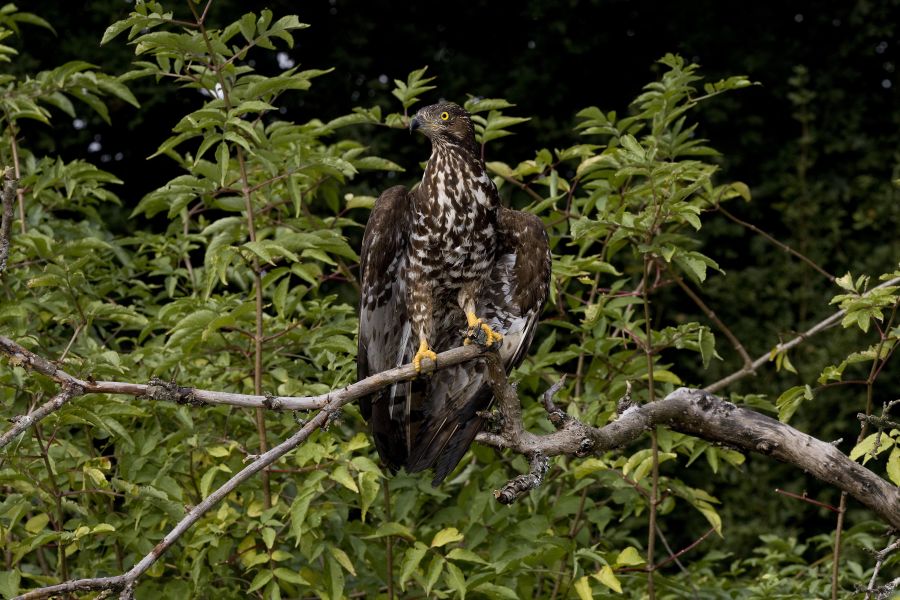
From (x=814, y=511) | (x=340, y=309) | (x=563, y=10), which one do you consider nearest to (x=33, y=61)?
(x=563, y=10)

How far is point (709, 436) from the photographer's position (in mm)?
2977

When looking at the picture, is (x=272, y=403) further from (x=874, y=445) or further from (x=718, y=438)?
(x=874, y=445)

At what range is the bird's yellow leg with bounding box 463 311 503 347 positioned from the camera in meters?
3.42

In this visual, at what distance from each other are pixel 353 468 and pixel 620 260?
3.53 meters

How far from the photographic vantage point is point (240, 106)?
9.89 ft

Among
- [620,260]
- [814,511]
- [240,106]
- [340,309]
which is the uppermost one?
[240,106]

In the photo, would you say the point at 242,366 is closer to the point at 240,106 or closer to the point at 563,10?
the point at 240,106

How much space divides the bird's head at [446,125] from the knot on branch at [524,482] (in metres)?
1.24

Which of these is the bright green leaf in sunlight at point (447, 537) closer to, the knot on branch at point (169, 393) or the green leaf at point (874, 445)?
the knot on branch at point (169, 393)

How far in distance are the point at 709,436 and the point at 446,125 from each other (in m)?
1.35

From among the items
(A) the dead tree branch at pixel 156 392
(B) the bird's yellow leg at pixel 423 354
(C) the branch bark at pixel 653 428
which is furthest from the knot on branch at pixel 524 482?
(B) the bird's yellow leg at pixel 423 354

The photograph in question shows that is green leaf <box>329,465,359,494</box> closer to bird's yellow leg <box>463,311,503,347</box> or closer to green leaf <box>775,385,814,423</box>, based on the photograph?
bird's yellow leg <box>463,311,503,347</box>

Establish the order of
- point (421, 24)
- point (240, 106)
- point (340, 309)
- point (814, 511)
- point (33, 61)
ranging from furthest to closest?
point (421, 24), point (814, 511), point (33, 61), point (340, 309), point (240, 106)

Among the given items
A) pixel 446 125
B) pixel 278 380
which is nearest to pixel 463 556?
pixel 278 380
